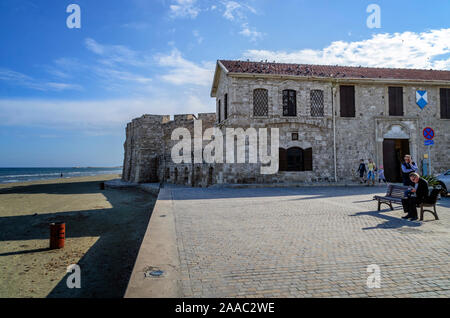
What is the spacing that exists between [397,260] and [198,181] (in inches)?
725

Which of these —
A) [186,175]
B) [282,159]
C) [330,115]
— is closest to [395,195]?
[282,159]

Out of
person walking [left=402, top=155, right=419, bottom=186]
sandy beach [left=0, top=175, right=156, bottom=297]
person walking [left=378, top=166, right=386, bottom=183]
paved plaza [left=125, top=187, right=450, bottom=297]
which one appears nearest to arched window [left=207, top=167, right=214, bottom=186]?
sandy beach [left=0, top=175, right=156, bottom=297]

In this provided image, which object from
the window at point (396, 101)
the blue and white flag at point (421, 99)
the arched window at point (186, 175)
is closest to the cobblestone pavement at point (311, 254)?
the window at point (396, 101)

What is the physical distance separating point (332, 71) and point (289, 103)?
187 inches

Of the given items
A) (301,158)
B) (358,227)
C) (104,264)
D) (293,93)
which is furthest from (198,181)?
(358,227)

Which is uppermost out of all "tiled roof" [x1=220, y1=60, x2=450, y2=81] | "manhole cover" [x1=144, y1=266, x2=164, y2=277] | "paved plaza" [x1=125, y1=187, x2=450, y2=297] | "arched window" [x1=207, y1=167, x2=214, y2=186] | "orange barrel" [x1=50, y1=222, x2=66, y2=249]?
"tiled roof" [x1=220, y1=60, x2=450, y2=81]

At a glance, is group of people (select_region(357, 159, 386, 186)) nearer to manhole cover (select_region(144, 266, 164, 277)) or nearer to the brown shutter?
the brown shutter

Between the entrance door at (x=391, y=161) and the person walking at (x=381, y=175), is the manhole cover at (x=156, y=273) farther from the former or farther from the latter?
the entrance door at (x=391, y=161)

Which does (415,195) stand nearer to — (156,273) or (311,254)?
(311,254)

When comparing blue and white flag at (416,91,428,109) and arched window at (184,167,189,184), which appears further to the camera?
arched window at (184,167,189,184)

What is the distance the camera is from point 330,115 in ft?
59.5

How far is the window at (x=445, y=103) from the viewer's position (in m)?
19.2

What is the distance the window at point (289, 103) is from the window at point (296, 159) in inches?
96.1

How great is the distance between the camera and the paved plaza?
3.20 meters
